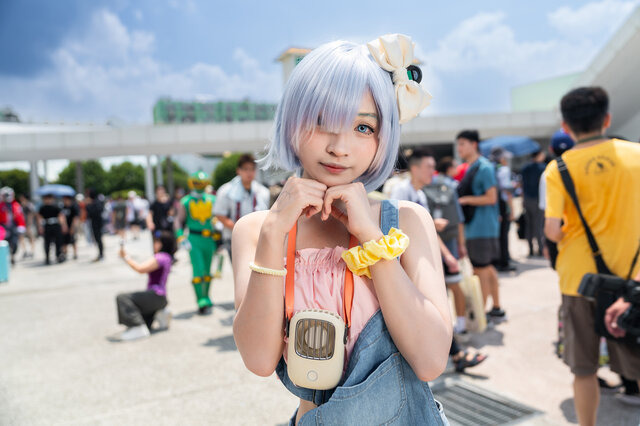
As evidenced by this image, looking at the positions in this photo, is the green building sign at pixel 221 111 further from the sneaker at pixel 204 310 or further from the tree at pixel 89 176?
the sneaker at pixel 204 310

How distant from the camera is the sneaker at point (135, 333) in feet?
17.6

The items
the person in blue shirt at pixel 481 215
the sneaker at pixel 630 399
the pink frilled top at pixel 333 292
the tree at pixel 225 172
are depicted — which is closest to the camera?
the pink frilled top at pixel 333 292

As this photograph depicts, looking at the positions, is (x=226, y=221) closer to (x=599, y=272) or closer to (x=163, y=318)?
(x=163, y=318)

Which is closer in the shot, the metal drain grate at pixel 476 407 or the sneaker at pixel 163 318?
the metal drain grate at pixel 476 407

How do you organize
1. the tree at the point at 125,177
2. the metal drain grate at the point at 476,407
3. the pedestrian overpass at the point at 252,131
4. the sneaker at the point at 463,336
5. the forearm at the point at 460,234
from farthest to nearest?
1. the tree at the point at 125,177
2. the pedestrian overpass at the point at 252,131
3. the forearm at the point at 460,234
4. the sneaker at the point at 463,336
5. the metal drain grate at the point at 476,407

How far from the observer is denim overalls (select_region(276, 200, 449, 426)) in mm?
1106

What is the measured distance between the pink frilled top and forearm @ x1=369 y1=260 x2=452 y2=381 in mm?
83

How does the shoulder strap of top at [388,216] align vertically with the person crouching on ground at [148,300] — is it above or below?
above

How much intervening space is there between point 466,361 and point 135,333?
3622mm

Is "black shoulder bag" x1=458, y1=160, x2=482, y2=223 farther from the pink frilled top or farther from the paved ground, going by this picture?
the pink frilled top

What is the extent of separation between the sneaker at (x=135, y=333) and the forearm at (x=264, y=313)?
4.72 meters

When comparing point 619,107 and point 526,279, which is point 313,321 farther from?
point 619,107

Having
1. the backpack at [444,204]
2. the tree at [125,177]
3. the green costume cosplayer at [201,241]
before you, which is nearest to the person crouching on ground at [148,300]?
the green costume cosplayer at [201,241]

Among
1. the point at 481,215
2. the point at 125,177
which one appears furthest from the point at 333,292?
the point at 125,177
